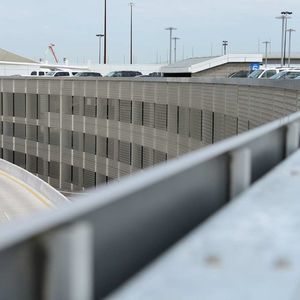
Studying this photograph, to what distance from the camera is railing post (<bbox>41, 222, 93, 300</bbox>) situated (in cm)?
303

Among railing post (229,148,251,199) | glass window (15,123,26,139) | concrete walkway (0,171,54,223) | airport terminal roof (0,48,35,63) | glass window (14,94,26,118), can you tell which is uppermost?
airport terminal roof (0,48,35,63)

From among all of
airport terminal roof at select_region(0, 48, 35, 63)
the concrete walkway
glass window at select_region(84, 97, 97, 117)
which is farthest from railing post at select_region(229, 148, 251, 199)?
airport terminal roof at select_region(0, 48, 35, 63)

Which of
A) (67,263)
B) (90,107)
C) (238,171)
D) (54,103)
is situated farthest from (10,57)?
(67,263)

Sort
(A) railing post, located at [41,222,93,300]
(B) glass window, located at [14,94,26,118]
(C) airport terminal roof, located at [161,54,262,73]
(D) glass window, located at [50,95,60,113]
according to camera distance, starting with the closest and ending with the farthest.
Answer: (A) railing post, located at [41,222,93,300] < (D) glass window, located at [50,95,60,113] < (B) glass window, located at [14,94,26,118] < (C) airport terminal roof, located at [161,54,262,73]

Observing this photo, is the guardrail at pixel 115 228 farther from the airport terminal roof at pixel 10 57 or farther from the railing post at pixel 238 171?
the airport terminal roof at pixel 10 57

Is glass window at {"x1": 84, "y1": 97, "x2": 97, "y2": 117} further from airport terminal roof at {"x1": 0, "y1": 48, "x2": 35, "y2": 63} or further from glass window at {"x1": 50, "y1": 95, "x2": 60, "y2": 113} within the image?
airport terminal roof at {"x1": 0, "y1": 48, "x2": 35, "y2": 63}

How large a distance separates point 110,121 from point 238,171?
51.3 metres

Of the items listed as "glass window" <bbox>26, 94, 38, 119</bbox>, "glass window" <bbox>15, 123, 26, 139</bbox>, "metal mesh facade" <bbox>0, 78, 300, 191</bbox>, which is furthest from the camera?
"glass window" <bbox>15, 123, 26, 139</bbox>

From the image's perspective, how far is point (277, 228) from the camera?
5527mm

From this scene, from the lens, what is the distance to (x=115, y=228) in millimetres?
3867

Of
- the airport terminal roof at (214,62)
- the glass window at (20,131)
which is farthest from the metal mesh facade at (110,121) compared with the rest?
the airport terminal roof at (214,62)

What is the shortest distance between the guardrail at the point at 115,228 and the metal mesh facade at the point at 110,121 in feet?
62.8

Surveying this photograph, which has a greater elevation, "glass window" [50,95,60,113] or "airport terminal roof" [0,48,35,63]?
"airport terminal roof" [0,48,35,63]

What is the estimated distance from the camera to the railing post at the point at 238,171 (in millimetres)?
6531
